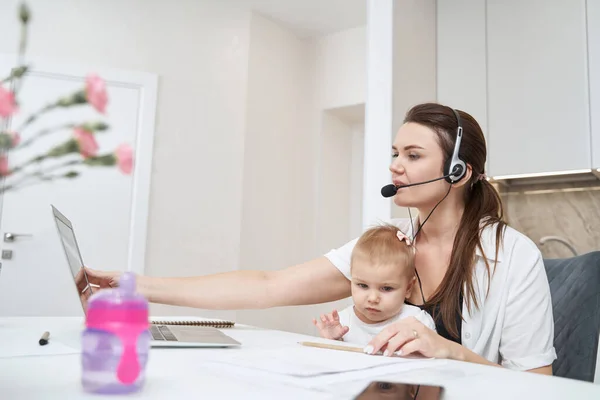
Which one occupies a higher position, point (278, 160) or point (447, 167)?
point (278, 160)

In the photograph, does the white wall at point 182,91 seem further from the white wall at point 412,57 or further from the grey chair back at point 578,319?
the grey chair back at point 578,319

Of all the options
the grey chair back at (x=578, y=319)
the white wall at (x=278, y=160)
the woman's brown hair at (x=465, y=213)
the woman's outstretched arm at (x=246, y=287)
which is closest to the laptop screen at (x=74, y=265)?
the woman's outstretched arm at (x=246, y=287)

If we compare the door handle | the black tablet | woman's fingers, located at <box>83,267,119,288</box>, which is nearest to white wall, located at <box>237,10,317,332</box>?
the door handle

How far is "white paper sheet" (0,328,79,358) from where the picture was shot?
0.82 meters

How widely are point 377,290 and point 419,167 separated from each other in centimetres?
36

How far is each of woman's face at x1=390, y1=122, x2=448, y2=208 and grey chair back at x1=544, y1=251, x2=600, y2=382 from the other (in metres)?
0.40

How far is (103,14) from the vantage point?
397cm

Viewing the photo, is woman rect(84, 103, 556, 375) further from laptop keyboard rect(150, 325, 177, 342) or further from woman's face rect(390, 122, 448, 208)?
laptop keyboard rect(150, 325, 177, 342)

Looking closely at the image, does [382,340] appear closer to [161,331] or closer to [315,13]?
[161,331]

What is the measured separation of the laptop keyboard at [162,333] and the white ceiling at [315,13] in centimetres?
382

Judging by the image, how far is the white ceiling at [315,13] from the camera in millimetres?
4523

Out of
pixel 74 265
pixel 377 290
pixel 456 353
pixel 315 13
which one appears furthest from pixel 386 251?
pixel 315 13

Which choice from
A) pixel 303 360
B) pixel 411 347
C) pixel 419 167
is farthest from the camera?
pixel 419 167

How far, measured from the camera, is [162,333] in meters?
1.04
